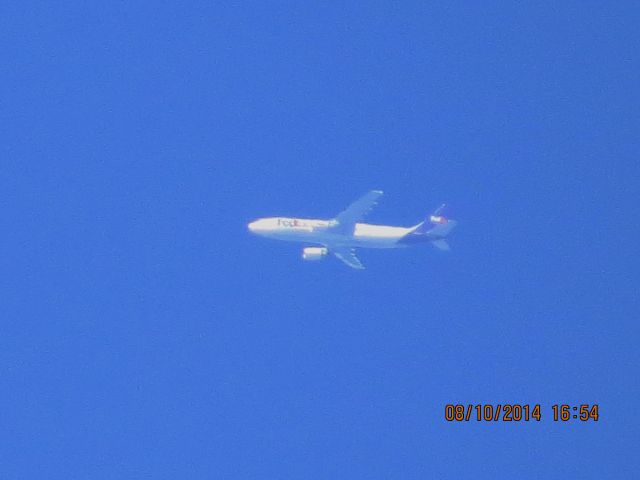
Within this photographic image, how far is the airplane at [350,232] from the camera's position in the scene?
9188 cm

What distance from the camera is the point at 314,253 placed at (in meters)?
96.2

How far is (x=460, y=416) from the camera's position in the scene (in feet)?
292

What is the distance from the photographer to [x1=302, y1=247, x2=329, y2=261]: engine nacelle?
96062 mm

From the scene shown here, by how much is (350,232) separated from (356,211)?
236 cm

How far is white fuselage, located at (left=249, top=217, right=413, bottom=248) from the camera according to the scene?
92438 millimetres

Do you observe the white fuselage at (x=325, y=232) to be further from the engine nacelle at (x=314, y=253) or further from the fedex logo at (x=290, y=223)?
the engine nacelle at (x=314, y=253)

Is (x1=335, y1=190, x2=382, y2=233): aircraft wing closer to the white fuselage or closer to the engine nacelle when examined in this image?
the white fuselage

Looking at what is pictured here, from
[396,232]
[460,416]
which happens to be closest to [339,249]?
[396,232]

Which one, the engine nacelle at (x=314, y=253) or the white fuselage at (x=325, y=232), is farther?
the engine nacelle at (x=314, y=253)

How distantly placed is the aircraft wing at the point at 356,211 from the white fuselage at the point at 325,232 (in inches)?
24.8

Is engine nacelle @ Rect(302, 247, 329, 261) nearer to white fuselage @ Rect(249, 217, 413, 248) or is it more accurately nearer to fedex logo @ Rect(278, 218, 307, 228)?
white fuselage @ Rect(249, 217, 413, 248)

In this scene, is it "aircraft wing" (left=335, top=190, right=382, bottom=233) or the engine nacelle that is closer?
"aircraft wing" (left=335, top=190, right=382, bottom=233)

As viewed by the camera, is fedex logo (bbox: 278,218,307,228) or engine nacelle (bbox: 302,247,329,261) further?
engine nacelle (bbox: 302,247,329,261)

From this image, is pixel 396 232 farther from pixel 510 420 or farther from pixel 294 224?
pixel 510 420
